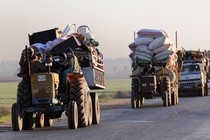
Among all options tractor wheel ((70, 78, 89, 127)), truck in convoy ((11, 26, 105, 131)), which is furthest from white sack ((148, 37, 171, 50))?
tractor wheel ((70, 78, 89, 127))

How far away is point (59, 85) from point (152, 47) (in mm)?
16065

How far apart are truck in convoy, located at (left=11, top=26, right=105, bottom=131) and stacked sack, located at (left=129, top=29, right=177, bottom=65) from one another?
1407 cm

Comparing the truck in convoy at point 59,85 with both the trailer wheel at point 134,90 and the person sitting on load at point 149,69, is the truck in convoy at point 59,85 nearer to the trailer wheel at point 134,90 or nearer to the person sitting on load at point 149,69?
the trailer wheel at point 134,90

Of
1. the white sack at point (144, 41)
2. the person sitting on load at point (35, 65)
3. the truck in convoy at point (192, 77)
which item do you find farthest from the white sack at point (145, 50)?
the person sitting on load at point (35, 65)

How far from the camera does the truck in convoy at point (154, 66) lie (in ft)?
121

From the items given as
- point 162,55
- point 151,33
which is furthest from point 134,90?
point 151,33

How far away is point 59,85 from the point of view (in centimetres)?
2180

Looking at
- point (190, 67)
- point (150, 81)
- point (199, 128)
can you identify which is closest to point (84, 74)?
point (199, 128)

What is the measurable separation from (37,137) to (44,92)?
2583 mm

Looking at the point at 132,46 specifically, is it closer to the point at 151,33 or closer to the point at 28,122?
the point at 151,33

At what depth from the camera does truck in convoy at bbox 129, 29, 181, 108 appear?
36.8 m

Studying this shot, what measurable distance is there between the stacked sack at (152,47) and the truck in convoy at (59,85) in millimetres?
14075

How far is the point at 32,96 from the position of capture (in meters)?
21.1

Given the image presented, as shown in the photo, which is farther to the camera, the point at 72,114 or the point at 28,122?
the point at 28,122
